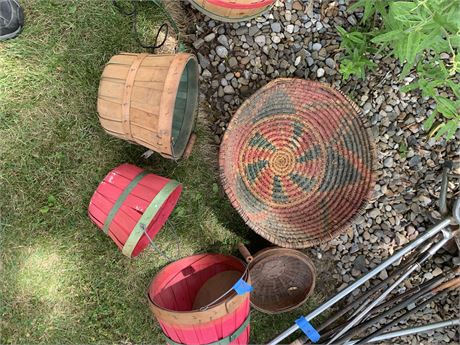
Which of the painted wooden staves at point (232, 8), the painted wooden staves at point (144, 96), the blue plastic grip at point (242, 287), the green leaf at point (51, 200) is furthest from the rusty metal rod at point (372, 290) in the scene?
the green leaf at point (51, 200)

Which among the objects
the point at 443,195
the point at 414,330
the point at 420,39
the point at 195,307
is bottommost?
the point at 195,307

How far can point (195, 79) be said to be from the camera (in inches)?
Answer: 113

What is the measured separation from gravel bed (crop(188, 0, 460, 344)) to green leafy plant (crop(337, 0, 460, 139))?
0.15m

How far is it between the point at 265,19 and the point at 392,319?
2265 mm

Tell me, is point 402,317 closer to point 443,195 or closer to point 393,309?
point 393,309

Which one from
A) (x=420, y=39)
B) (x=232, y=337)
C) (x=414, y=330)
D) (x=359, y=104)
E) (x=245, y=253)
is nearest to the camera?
(x=420, y=39)

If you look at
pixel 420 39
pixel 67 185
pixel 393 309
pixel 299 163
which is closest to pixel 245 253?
pixel 299 163

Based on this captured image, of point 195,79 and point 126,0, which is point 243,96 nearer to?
point 195,79

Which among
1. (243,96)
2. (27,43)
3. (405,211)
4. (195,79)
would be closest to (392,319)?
(405,211)

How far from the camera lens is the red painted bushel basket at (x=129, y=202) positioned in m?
2.67

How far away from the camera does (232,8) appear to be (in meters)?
2.63

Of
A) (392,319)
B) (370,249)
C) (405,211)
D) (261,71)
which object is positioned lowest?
(392,319)

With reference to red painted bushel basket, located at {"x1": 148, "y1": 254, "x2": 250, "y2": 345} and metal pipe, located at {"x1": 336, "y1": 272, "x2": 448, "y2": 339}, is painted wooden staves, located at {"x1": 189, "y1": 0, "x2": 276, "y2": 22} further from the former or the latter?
metal pipe, located at {"x1": 336, "y1": 272, "x2": 448, "y2": 339}

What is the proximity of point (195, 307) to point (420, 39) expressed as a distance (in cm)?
206
